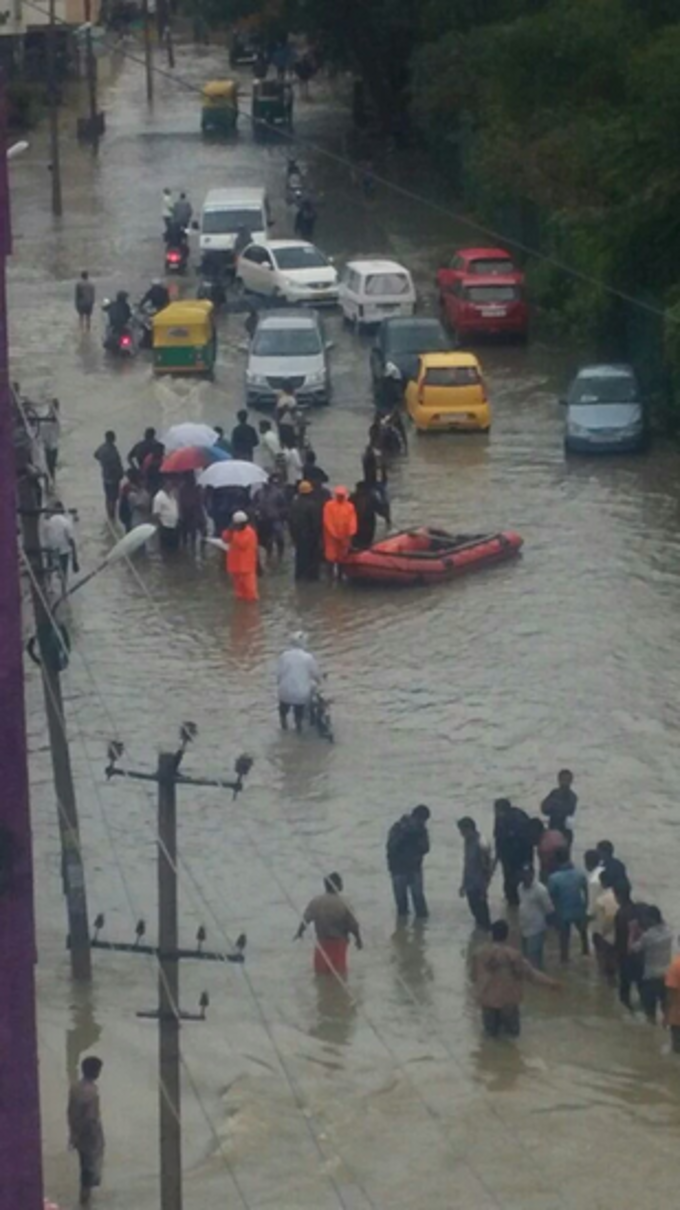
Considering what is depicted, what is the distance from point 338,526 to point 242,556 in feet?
4.12

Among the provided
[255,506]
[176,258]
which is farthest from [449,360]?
[176,258]

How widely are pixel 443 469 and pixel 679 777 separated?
12314 mm

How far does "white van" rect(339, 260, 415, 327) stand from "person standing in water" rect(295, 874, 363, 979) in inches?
982

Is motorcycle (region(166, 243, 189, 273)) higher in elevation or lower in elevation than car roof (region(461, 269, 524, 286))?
lower

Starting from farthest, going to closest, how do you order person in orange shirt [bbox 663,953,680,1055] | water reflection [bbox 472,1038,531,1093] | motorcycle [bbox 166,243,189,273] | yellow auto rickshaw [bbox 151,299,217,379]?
motorcycle [bbox 166,243,189,273] < yellow auto rickshaw [bbox 151,299,217,379] < water reflection [bbox 472,1038,531,1093] < person in orange shirt [bbox 663,953,680,1055]

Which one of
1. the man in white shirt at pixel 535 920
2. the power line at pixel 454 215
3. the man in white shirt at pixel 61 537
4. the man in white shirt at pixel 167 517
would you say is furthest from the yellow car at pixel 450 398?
the man in white shirt at pixel 535 920

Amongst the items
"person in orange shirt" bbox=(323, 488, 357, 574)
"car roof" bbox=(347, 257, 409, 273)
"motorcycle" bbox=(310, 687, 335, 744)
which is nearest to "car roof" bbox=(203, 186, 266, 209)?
"car roof" bbox=(347, 257, 409, 273)

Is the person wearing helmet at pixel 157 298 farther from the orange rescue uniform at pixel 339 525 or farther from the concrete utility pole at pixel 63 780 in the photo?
the concrete utility pole at pixel 63 780

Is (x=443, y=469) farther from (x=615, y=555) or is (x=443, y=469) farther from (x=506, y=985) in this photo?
(x=506, y=985)

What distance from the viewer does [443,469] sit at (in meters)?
36.4

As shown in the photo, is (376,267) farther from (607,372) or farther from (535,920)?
(535,920)

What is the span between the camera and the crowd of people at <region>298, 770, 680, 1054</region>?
19.6 meters

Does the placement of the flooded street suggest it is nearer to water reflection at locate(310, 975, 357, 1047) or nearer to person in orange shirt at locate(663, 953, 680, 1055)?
water reflection at locate(310, 975, 357, 1047)

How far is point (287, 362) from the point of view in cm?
3984
